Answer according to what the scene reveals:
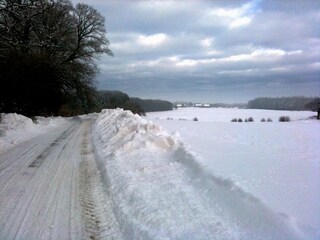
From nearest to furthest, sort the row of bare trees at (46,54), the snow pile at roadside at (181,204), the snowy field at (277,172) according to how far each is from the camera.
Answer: the snow pile at roadside at (181,204), the snowy field at (277,172), the row of bare trees at (46,54)

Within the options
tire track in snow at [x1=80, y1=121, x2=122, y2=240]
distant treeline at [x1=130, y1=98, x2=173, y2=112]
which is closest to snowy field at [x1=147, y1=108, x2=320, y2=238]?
tire track in snow at [x1=80, y1=121, x2=122, y2=240]

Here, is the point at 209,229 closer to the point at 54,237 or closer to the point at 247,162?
the point at 54,237

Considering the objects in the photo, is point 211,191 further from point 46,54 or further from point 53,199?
point 46,54

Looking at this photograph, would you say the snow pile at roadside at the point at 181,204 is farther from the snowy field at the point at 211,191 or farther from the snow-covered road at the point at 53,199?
the snow-covered road at the point at 53,199

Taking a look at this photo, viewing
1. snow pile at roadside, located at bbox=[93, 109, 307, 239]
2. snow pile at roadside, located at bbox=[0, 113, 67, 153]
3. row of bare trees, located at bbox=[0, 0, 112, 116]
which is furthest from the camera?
snow pile at roadside, located at bbox=[0, 113, 67, 153]

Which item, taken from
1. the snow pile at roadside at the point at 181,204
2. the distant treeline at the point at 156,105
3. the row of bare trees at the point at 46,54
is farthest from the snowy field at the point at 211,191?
the distant treeline at the point at 156,105

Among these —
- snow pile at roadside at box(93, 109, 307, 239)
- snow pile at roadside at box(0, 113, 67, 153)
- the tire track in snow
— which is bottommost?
the tire track in snow

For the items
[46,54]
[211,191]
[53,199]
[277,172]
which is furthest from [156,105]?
[211,191]

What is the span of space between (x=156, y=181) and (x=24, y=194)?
8.82ft

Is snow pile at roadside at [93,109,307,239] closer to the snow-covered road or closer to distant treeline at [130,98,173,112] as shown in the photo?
the snow-covered road

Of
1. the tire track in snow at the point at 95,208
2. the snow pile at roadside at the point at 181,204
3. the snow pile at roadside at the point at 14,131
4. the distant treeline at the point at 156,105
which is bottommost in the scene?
the tire track in snow at the point at 95,208

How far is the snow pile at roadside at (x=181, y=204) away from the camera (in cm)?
544

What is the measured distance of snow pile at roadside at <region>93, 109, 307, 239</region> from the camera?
5.44 m

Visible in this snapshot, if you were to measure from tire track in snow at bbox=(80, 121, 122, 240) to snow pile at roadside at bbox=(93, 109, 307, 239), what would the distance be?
15cm
